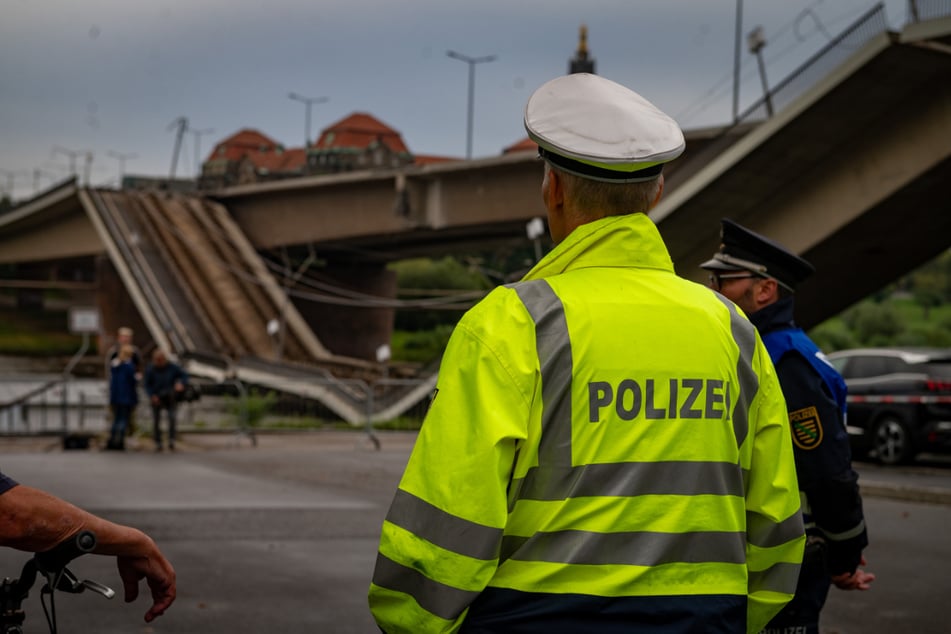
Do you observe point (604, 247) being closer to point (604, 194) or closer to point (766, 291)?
point (604, 194)

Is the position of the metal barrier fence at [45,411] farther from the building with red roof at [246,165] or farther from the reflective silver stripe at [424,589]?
the building with red roof at [246,165]

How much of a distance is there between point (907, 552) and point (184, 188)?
163ft

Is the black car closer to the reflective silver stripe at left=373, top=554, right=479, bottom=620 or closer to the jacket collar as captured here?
the jacket collar

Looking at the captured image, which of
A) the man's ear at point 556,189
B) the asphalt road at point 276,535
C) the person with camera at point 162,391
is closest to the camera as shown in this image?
the man's ear at point 556,189

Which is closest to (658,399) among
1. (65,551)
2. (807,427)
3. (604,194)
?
(604,194)

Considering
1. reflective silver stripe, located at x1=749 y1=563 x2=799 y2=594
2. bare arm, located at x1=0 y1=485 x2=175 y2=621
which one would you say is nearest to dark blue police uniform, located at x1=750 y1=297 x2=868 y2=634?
reflective silver stripe, located at x1=749 y1=563 x2=799 y2=594

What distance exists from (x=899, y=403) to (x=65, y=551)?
1769cm

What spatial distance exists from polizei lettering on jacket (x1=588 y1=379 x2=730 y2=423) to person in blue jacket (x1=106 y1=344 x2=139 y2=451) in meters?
18.8

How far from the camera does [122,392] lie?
807 inches

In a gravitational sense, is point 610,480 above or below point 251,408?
above

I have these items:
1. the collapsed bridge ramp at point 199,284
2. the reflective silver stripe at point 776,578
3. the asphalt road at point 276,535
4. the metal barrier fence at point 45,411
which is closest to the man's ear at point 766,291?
the reflective silver stripe at point 776,578

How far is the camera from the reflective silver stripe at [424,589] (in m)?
2.46

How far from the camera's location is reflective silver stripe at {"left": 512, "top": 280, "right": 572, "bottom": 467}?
2.56 m

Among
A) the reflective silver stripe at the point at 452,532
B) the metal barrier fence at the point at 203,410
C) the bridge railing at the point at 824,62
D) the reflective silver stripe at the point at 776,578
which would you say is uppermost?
the bridge railing at the point at 824,62
